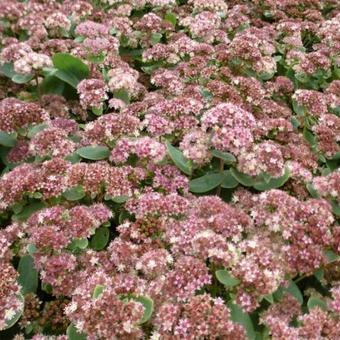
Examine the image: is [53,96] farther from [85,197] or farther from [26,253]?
[26,253]

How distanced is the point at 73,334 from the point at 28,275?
532 mm

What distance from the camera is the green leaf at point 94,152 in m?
3.23

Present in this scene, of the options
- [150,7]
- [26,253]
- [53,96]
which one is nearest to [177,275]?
[26,253]

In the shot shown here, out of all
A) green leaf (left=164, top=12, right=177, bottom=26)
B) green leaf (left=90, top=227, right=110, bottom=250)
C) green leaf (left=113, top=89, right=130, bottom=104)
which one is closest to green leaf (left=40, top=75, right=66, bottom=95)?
green leaf (left=113, top=89, right=130, bottom=104)

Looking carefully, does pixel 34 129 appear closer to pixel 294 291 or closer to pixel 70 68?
pixel 70 68

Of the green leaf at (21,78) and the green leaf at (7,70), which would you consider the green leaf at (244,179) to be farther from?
the green leaf at (7,70)

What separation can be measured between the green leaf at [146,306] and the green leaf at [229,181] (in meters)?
1.11

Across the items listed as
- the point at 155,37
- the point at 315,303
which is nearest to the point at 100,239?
the point at 315,303

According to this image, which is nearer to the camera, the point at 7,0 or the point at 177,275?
the point at 177,275

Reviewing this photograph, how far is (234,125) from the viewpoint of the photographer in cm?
301

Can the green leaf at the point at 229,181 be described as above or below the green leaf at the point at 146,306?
below

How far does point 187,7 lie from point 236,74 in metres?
1.61

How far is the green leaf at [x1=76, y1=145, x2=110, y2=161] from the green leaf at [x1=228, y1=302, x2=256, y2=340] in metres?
1.30

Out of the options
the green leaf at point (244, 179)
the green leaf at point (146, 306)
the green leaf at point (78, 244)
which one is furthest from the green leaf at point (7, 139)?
the green leaf at point (146, 306)
